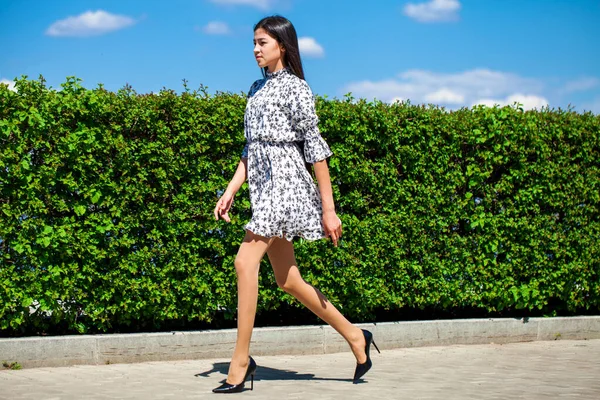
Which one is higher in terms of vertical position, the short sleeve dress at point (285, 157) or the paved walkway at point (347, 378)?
the short sleeve dress at point (285, 157)

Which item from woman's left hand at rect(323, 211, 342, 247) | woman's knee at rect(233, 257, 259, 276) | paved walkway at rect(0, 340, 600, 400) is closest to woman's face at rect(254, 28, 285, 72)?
woman's left hand at rect(323, 211, 342, 247)

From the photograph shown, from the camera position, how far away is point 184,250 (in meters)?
7.59

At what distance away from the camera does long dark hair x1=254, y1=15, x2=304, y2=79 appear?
5699mm

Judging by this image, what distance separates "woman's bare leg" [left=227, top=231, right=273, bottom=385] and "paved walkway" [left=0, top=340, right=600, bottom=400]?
0.20 metres

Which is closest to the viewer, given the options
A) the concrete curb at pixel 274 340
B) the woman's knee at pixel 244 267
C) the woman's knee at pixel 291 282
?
the woman's knee at pixel 244 267

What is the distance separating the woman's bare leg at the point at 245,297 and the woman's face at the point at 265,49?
3.91 ft

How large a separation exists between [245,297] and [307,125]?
1.22 m

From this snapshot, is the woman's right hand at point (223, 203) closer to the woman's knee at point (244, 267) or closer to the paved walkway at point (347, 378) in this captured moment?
the woman's knee at point (244, 267)

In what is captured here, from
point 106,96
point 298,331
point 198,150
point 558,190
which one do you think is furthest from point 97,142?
point 558,190

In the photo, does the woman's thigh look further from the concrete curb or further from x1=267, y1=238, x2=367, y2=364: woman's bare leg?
the concrete curb

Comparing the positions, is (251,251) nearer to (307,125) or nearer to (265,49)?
(307,125)

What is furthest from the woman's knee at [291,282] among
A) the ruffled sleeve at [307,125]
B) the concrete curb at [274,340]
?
the concrete curb at [274,340]

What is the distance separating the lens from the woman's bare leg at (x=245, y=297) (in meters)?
5.53

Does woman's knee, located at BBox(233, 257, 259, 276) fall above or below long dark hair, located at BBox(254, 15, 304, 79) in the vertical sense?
below
